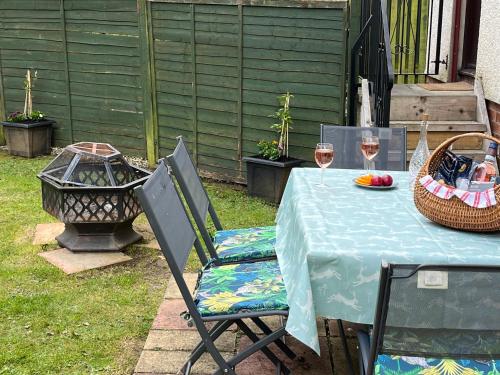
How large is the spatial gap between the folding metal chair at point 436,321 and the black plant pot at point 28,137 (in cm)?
659

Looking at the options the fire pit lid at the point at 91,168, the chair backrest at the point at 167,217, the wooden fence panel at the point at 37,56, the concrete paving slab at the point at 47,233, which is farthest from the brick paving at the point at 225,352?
the wooden fence panel at the point at 37,56

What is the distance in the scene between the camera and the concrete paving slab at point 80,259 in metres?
4.35

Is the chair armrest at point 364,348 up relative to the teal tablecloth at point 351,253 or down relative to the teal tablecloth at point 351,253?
down

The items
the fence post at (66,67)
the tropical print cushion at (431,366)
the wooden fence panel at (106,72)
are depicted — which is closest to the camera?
the tropical print cushion at (431,366)

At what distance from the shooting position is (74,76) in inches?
306

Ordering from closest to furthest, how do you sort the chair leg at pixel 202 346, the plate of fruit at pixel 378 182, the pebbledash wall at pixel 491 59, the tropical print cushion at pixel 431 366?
1. the tropical print cushion at pixel 431 366
2. the chair leg at pixel 202 346
3. the plate of fruit at pixel 378 182
4. the pebbledash wall at pixel 491 59

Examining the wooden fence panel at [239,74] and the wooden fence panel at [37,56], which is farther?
the wooden fence panel at [37,56]

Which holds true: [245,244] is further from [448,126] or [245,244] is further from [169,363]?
[448,126]

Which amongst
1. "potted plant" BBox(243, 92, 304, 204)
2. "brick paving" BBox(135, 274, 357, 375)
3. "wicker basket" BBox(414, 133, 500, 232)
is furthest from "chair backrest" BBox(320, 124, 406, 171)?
"potted plant" BBox(243, 92, 304, 204)

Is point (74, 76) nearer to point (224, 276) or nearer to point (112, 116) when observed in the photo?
point (112, 116)

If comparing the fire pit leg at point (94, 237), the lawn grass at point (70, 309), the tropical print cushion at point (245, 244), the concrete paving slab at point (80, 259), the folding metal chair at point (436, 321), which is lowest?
the lawn grass at point (70, 309)

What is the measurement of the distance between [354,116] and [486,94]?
112 cm

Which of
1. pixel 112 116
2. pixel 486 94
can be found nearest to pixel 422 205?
pixel 486 94

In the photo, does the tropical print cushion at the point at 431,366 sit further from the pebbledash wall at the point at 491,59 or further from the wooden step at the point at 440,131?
the pebbledash wall at the point at 491,59
